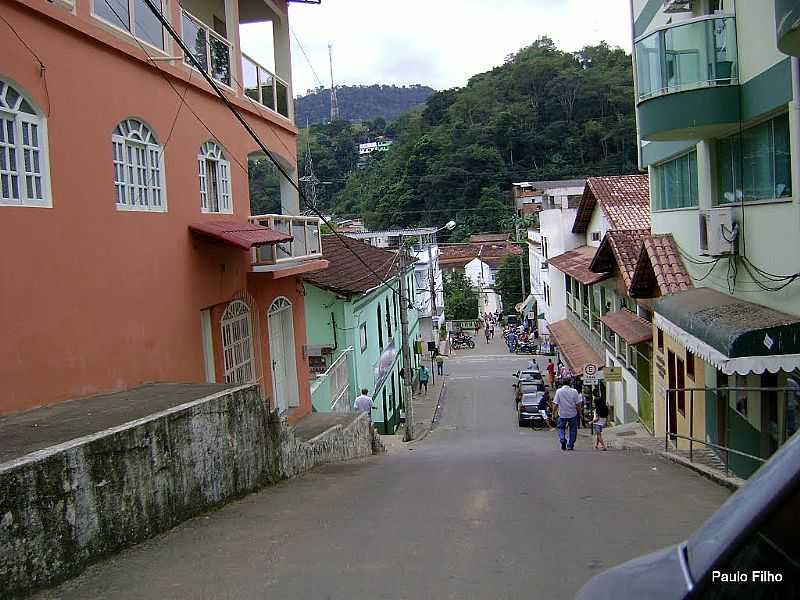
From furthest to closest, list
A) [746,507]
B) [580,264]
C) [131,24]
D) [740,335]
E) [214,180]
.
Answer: [580,264]
[214,180]
[131,24]
[740,335]
[746,507]

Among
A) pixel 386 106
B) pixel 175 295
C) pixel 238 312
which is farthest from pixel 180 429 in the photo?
pixel 386 106

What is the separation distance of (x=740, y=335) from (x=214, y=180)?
840 cm

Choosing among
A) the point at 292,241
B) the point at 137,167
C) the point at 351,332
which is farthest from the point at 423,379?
the point at 137,167

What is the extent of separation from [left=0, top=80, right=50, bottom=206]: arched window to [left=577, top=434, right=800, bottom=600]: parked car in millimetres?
7192

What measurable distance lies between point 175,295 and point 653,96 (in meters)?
7.81

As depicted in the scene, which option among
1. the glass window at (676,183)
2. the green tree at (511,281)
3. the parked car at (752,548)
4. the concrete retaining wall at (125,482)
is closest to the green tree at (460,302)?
the green tree at (511,281)

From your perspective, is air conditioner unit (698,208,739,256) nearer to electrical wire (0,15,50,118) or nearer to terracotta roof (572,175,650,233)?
electrical wire (0,15,50,118)

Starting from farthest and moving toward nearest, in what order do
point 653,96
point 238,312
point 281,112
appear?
point 281,112
point 238,312
point 653,96

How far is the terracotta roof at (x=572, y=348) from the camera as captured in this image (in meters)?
28.2

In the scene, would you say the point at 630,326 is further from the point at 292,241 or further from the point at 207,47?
the point at 207,47

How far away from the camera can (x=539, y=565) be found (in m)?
5.89

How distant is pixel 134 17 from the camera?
10234 millimetres

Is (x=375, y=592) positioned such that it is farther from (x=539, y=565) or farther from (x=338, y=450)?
(x=338, y=450)

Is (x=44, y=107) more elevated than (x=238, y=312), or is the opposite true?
(x=44, y=107)
